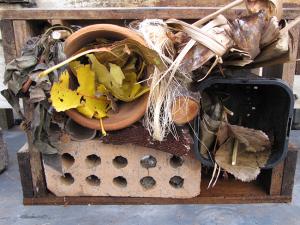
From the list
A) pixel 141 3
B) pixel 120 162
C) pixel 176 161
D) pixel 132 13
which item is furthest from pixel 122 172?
pixel 141 3

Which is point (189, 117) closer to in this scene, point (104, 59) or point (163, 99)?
point (163, 99)

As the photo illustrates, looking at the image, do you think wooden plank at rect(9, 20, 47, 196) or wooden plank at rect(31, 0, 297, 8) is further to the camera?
wooden plank at rect(31, 0, 297, 8)

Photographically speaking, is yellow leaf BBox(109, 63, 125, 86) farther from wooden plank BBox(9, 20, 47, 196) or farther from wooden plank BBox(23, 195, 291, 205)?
wooden plank BBox(23, 195, 291, 205)

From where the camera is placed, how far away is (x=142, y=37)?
70cm

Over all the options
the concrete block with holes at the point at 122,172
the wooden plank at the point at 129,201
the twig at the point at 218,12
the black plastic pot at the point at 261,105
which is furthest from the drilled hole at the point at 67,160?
the twig at the point at 218,12

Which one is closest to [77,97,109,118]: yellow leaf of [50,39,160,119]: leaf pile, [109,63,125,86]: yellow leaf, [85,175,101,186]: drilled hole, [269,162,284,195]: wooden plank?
[50,39,160,119]: leaf pile

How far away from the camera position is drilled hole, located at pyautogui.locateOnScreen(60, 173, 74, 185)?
0.87 meters

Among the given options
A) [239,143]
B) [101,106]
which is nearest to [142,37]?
[101,106]

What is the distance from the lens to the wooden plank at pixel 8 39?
771 mm

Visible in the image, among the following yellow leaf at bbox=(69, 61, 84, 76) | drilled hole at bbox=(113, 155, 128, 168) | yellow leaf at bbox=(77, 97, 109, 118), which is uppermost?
yellow leaf at bbox=(69, 61, 84, 76)

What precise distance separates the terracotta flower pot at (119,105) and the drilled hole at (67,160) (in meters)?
0.14

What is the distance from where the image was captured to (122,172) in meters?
0.85

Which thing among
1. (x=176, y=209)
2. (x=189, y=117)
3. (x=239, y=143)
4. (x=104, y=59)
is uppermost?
(x=104, y=59)

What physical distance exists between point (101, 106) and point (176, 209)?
A: 0.35 meters
